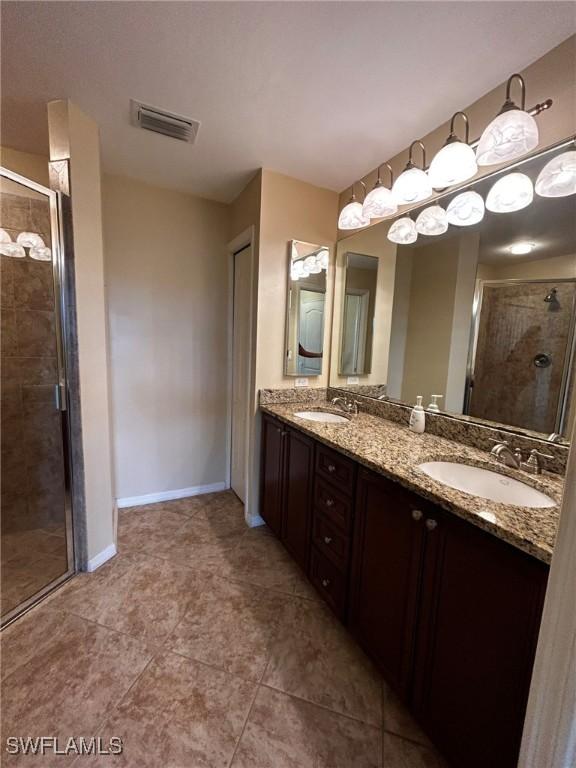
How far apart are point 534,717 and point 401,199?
1.85m

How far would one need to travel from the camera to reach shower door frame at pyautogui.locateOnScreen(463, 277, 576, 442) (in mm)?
1170

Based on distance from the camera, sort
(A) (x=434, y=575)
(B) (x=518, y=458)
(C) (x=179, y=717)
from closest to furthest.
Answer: (A) (x=434, y=575), (C) (x=179, y=717), (B) (x=518, y=458)

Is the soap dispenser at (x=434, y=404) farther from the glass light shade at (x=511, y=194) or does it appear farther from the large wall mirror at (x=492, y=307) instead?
the glass light shade at (x=511, y=194)

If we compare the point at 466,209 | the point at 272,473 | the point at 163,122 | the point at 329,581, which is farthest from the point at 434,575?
the point at 163,122

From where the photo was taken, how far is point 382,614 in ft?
3.93

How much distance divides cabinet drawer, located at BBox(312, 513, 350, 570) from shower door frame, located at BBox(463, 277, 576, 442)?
0.87 metres

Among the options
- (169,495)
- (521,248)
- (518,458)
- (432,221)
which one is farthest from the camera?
(169,495)

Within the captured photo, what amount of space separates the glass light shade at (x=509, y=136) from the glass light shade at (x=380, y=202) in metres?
0.50

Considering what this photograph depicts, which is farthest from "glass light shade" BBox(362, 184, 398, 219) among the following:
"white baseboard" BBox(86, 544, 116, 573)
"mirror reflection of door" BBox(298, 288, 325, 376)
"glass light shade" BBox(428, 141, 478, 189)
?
"white baseboard" BBox(86, 544, 116, 573)

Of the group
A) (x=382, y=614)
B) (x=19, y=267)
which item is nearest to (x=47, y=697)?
(x=382, y=614)

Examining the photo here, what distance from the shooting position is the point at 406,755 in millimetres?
1038

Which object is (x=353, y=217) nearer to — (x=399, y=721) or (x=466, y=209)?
(x=466, y=209)

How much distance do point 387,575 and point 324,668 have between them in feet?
1.81

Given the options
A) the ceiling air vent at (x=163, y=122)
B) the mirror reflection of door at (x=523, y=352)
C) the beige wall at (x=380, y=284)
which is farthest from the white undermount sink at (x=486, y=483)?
the ceiling air vent at (x=163, y=122)
